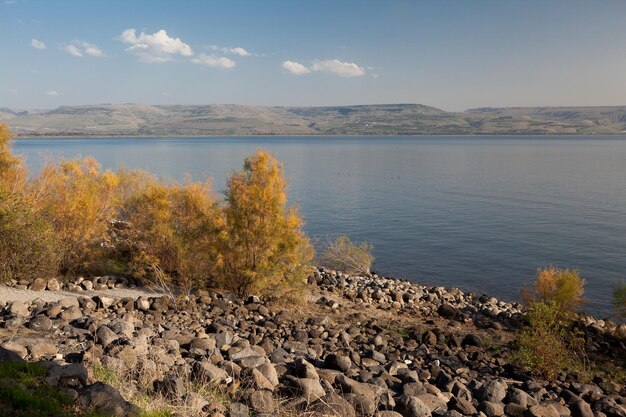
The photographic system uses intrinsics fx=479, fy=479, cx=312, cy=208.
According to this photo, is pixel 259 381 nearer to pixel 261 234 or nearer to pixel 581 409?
pixel 581 409

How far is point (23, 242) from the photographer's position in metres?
20.7

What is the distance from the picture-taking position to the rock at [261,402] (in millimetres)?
10281

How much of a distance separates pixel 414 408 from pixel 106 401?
22.6 feet

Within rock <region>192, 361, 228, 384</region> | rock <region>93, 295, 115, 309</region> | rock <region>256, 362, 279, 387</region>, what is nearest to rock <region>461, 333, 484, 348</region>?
rock <region>256, 362, 279, 387</region>

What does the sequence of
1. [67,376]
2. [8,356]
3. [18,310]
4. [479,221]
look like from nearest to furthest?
1. [67,376]
2. [8,356]
3. [18,310]
4. [479,221]

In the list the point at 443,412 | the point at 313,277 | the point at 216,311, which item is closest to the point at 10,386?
the point at 443,412

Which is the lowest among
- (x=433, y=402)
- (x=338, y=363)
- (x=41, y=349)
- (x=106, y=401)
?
(x=433, y=402)

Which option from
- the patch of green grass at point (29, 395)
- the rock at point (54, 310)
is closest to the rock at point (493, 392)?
the patch of green grass at point (29, 395)

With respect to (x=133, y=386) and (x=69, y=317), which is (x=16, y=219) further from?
(x=133, y=386)

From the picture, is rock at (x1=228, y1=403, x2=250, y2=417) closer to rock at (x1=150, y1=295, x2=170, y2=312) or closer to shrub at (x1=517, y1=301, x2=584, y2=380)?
rock at (x1=150, y1=295, x2=170, y2=312)

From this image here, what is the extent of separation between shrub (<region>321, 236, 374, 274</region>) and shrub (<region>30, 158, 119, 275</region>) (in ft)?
54.8

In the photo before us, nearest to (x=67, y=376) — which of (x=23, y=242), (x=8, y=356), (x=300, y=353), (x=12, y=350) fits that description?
(x=8, y=356)

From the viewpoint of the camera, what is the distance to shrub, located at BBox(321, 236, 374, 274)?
3550 centimetres

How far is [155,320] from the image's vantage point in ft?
59.7
